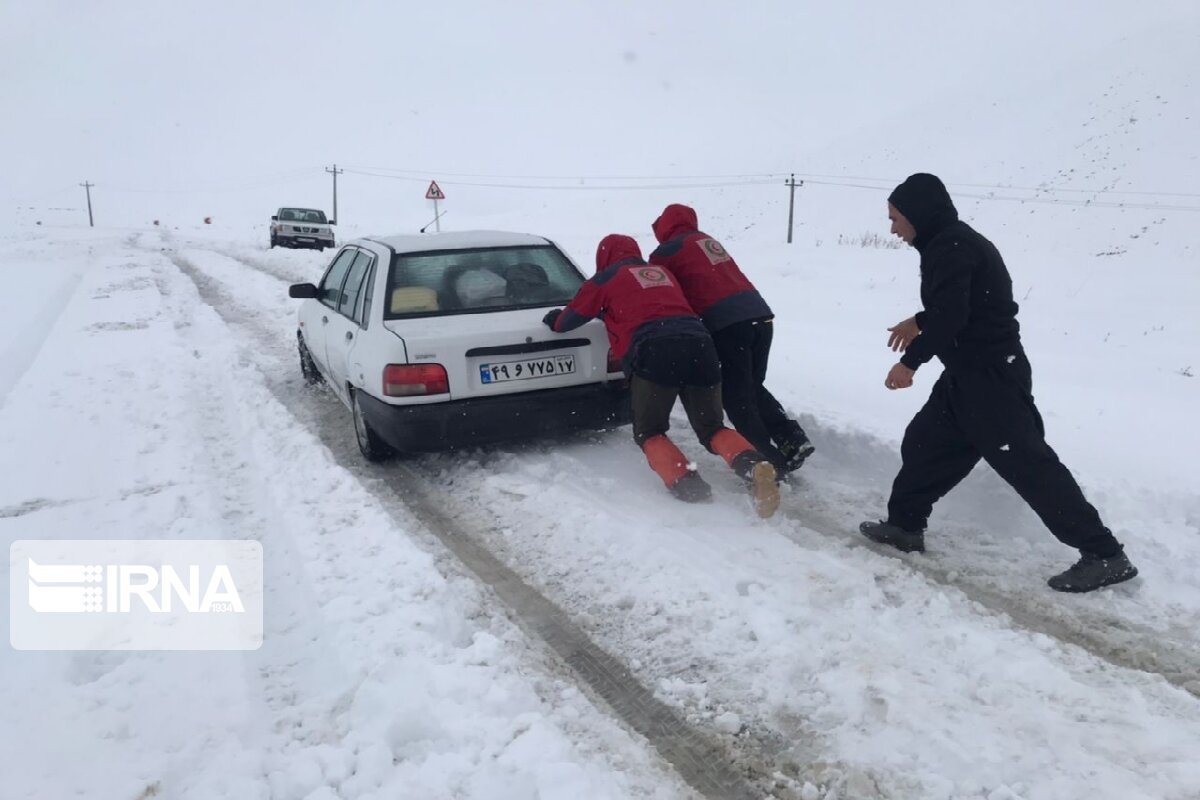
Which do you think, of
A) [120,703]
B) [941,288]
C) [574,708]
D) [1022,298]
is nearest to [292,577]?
[120,703]

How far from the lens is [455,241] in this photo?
5676 millimetres

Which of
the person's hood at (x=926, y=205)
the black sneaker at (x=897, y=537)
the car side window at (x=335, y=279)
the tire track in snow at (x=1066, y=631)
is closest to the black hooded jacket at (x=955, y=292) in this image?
the person's hood at (x=926, y=205)

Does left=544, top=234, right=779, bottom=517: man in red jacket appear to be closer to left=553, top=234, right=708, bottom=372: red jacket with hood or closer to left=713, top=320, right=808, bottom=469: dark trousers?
left=553, top=234, right=708, bottom=372: red jacket with hood

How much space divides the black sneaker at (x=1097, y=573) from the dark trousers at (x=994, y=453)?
4 cm

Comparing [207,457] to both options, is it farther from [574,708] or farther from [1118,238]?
[1118,238]

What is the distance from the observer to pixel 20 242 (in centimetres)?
2677

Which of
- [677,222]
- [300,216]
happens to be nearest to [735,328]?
[677,222]

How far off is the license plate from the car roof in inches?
47.9

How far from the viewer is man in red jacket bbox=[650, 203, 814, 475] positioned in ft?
15.2

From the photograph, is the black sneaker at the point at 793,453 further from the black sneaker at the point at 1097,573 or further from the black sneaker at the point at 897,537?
the black sneaker at the point at 1097,573

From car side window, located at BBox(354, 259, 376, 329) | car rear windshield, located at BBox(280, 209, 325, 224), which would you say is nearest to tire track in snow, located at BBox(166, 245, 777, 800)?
car side window, located at BBox(354, 259, 376, 329)

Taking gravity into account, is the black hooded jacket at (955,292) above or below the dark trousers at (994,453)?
above

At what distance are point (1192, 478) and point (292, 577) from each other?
4645 mm

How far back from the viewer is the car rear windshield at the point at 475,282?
203 inches
